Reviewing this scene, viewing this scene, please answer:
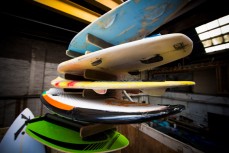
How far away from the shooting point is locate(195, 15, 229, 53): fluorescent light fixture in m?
3.52

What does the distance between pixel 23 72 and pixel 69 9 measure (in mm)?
2522

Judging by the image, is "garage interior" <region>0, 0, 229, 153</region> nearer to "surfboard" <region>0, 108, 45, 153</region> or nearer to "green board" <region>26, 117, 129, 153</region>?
"surfboard" <region>0, 108, 45, 153</region>

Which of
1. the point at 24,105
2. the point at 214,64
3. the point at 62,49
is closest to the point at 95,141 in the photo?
the point at 24,105

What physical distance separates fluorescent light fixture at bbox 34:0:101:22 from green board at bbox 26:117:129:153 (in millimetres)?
1556

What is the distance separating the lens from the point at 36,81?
10.9 ft

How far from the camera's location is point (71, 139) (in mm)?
1013

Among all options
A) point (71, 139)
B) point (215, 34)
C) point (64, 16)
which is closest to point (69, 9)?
point (64, 16)

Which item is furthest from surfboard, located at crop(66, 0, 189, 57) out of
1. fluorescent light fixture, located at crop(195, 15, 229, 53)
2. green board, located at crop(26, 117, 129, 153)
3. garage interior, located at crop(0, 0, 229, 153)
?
fluorescent light fixture, located at crop(195, 15, 229, 53)

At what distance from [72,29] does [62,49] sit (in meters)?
1.52

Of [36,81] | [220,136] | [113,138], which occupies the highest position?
[36,81]

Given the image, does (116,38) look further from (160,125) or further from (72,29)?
(160,125)

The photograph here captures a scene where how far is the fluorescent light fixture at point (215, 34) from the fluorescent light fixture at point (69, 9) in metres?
3.82

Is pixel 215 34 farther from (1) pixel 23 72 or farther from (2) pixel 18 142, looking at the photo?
(1) pixel 23 72

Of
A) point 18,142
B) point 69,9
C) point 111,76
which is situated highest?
point 69,9
